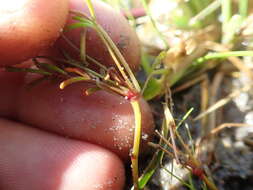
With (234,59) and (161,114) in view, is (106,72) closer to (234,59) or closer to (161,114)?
(161,114)

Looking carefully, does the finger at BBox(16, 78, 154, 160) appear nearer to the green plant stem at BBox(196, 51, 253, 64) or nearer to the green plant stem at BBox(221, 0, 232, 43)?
the green plant stem at BBox(196, 51, 253, 64)

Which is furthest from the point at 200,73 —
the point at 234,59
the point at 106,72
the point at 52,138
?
the point at 52,138

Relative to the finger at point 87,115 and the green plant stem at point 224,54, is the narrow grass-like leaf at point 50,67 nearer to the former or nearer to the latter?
the finger at point 87,115

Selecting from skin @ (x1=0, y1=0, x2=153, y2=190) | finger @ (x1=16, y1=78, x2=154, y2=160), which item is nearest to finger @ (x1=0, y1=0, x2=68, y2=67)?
skin @ (x1=0, y1=0, x2=153, y2=190)

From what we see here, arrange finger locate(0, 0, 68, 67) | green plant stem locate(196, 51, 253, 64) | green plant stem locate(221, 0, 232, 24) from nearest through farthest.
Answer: finger locate(0, 0, 68, 67)
green plant stem locate(196, 51, 253, 64)
green plant stem locate(221, 0, 232, 24)

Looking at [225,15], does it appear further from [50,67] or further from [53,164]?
[53,164]

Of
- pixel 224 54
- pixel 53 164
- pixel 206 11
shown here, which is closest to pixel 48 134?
pixel 53 164

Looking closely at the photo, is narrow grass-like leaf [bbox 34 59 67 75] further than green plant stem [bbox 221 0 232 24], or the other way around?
green plant stem [bbox 221 0 232 24]
